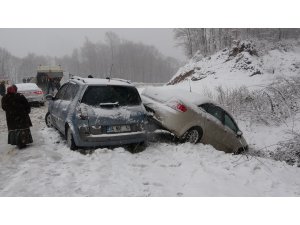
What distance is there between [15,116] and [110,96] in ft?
7.81

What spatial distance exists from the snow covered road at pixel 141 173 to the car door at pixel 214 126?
85cm

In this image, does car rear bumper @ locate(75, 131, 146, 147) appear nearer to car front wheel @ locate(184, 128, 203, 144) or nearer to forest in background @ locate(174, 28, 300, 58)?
car front wheel @ locate(184, 128, 203, 144)

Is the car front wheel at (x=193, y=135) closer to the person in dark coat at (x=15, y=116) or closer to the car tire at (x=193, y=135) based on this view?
the car tire at (x=193, y=135)

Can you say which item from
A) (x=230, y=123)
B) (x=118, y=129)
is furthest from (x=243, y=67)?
(x=118, y=129)

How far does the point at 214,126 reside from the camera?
8617 millimetres

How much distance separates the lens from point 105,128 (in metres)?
6.96

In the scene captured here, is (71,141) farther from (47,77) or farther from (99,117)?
(47,77)

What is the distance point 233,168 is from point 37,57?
72047mm

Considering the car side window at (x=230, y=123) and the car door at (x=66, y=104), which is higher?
the car door at (x=66, y=104)

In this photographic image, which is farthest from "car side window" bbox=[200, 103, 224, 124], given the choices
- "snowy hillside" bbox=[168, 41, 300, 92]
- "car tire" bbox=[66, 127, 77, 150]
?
"snowy hillside" bbox=[168, 41, 300, 92]

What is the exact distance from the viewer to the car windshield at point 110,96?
7211mm

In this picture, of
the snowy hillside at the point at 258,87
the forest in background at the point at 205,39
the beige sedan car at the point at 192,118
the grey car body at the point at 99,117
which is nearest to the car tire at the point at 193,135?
the beige sedan car at the point at 192,118
